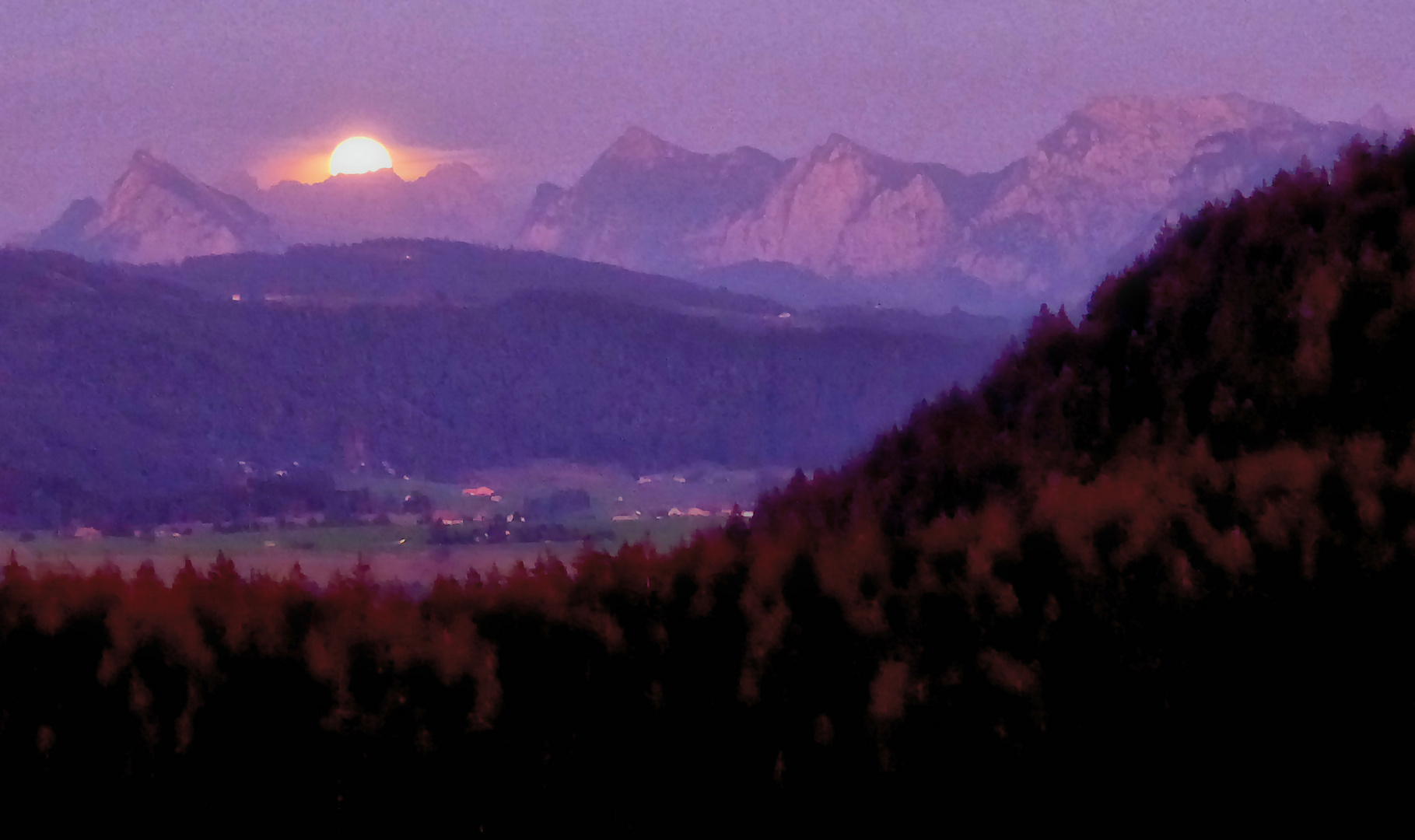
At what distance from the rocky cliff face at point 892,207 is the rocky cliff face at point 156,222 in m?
3.96

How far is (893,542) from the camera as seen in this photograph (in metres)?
4.19

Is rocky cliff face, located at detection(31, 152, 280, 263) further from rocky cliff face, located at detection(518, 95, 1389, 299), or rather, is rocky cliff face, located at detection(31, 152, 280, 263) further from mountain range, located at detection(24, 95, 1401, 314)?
rocky cliff face, located at detection(518, 95, 1389, 299)

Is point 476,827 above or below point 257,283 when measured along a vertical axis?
below

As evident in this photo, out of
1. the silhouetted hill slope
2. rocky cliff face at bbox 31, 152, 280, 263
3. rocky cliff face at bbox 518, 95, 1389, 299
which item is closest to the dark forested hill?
the silhouetted hill slope

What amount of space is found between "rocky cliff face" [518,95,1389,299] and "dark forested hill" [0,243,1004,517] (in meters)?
1.31

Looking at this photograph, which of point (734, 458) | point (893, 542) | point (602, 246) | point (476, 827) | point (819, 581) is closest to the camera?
point (476, 827)

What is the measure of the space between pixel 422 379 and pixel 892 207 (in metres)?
7.33

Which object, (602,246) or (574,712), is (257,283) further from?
(574,712)

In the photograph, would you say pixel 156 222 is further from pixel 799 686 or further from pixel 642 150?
pixel 799 686

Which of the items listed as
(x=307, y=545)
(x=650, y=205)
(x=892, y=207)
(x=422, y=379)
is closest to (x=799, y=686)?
(x=307, y=545)

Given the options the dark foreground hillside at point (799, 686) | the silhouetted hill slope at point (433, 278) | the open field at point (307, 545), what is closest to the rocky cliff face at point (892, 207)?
the silhouetted hill slope at point (433, 278)

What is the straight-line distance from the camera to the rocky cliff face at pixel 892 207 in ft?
59.3

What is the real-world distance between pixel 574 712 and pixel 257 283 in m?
16.4

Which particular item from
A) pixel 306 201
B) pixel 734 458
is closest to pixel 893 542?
pixel 734 458
